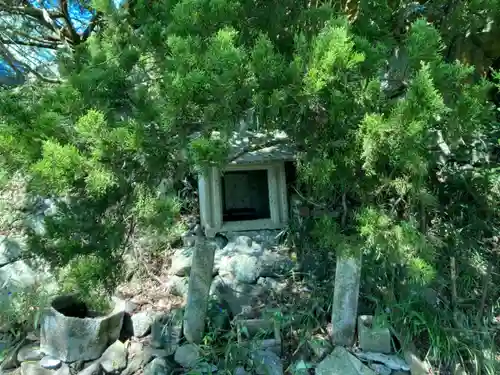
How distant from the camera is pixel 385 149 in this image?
1.43m


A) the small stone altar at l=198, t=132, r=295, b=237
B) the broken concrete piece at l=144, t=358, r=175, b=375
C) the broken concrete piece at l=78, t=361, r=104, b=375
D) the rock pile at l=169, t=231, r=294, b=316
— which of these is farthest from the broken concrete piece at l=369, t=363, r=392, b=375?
the broken concrete piece at l=78, t=361, r=104, b=375

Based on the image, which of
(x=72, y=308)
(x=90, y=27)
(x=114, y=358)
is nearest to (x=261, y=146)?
(x=114, y=358)

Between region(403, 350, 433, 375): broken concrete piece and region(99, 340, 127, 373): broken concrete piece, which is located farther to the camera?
region(99, 340, 127, 373): broken concrete piece

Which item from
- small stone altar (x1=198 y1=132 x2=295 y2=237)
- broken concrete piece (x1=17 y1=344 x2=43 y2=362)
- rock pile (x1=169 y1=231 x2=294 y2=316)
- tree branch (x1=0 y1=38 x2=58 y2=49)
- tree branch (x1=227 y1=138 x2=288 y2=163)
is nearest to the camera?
tree branch (x1=227 y1=138 x2=288 y2=163)

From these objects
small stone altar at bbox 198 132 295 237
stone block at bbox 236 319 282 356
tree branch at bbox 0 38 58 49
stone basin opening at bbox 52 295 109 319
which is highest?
tree branch at bbox 0 38 58 49

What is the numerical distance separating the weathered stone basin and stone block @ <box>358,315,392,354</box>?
1485 mm

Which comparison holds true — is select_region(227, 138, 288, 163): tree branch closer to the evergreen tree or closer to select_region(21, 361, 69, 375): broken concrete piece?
the evergreen tree

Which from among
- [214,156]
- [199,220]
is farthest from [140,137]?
[199,220]

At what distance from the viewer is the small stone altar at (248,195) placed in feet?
11.2

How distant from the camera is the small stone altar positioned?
134 inches

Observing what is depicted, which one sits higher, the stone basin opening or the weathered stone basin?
the stone basin opening

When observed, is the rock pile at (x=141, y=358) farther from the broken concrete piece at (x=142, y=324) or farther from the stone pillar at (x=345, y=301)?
the stone pillar at (x=345, y=301)

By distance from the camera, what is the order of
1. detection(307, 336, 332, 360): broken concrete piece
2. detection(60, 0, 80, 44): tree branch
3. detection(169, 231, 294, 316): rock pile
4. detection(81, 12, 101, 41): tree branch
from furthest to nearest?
detection(60, 0, 80, 44): tree branch → detection(81, 12, 101, 41): tree branch → detection(169, 231, 294, 316): rock pile → detection(307, 336, 332, 360): broken concrete piece

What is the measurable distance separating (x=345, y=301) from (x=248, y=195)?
147 cm
